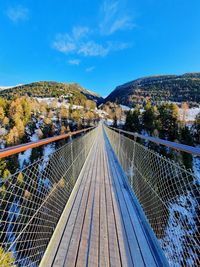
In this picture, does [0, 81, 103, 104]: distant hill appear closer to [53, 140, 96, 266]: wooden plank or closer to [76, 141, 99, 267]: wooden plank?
[53, 140, 96, 266]: wooden plank

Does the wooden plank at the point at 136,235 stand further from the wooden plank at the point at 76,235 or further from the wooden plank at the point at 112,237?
the wooden plank at the point at 76,235

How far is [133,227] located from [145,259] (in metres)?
0.44

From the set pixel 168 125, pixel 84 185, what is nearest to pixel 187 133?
pixel 168 125

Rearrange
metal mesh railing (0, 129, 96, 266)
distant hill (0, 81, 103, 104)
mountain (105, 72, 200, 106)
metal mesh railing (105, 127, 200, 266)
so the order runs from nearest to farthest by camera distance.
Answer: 1. metal mesh railing (0, 129, 96, 266)
2. metal mesh railing (105, 127, 200, 266)
3. mountain (105, 72, 200, 106)
4. distant hill (0, 81, 103, 104)

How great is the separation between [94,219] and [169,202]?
0.94 m

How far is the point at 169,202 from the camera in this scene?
A: 1721 mm

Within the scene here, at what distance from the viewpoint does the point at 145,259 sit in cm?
144

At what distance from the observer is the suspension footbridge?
49.4 inches

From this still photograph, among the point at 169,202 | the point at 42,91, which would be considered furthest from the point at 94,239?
the point at 42,91

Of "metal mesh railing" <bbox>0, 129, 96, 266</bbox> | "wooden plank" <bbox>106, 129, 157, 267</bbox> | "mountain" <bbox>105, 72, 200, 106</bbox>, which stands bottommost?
"wooden plank" <bbox>106, 129, 157, 267</bbox>

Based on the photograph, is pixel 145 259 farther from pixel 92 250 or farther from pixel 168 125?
pixel 168 125

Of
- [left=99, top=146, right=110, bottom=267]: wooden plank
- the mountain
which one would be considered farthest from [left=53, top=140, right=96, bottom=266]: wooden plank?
the mountain

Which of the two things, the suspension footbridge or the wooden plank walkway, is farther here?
the wooden plank walkway

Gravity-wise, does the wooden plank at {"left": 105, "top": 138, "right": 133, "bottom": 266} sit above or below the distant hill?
below
